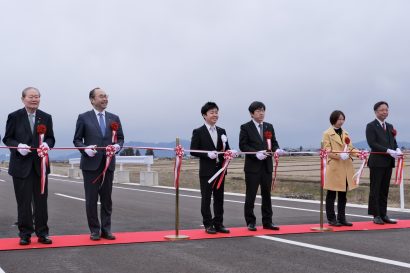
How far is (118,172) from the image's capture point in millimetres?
25547

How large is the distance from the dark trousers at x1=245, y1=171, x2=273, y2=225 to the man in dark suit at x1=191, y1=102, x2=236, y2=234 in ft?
1.57

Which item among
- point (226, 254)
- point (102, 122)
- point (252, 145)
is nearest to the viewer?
point (226, 254)

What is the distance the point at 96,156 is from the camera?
24.9 ft

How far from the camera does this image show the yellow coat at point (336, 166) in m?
9.27

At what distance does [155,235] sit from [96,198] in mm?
1121

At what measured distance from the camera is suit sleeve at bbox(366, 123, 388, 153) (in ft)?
31.0

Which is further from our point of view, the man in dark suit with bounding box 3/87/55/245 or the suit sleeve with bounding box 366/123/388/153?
the suit sleeve with bounding box 366/123/388/153

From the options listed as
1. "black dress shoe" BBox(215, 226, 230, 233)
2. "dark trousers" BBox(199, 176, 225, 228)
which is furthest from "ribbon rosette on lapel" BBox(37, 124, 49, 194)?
"black dress shoe" BBox(215, 226, 230, 233)

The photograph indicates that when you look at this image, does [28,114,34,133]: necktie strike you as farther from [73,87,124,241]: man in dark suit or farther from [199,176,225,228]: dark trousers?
[199,176,225,228]: dark trousers

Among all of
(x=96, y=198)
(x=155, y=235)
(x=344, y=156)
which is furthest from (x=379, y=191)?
(x=96, y=198)

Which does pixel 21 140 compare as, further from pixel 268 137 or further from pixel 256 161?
pixel 268 137

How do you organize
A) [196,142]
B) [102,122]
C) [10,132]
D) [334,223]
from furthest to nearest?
[334,223] < [196,142] < [102,122] < [10,132]

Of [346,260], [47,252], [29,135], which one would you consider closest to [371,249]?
[346,260]

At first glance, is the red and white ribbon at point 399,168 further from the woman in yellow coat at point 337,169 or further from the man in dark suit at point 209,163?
the man in dark suit at point 209,163
